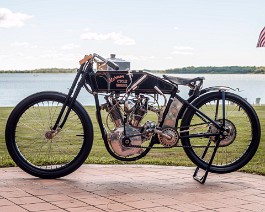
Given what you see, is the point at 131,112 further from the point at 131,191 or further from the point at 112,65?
the point at 131,191

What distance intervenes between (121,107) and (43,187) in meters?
1.01

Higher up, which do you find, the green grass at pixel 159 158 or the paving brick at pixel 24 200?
the paving brick at pixel 24 200

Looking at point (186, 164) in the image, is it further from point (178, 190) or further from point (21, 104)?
point (21, 104)

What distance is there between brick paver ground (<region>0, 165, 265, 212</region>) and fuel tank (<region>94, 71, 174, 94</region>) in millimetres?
841

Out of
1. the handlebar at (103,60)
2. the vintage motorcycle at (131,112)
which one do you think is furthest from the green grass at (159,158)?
the handlebar at (103,60)

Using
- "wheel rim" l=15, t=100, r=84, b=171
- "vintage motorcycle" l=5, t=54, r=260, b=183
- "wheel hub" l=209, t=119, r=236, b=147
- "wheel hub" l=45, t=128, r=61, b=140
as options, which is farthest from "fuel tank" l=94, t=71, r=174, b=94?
"wheel hub" l=209, t=119, r=236, b=147

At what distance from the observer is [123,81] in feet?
18.1

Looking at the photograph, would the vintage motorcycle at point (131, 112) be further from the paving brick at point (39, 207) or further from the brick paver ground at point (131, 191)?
the paving brick at point (39, 207)

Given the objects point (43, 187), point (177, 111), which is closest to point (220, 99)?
point (177, 111)

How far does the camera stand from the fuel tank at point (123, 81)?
5512mm

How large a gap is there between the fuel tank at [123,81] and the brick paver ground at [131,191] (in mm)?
841

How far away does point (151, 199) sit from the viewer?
482 cm

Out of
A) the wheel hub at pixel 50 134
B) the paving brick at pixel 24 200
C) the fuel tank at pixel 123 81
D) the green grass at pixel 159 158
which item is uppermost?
the fuel tank at pixel 123 81

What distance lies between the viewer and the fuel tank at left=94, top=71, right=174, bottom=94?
217 inches
